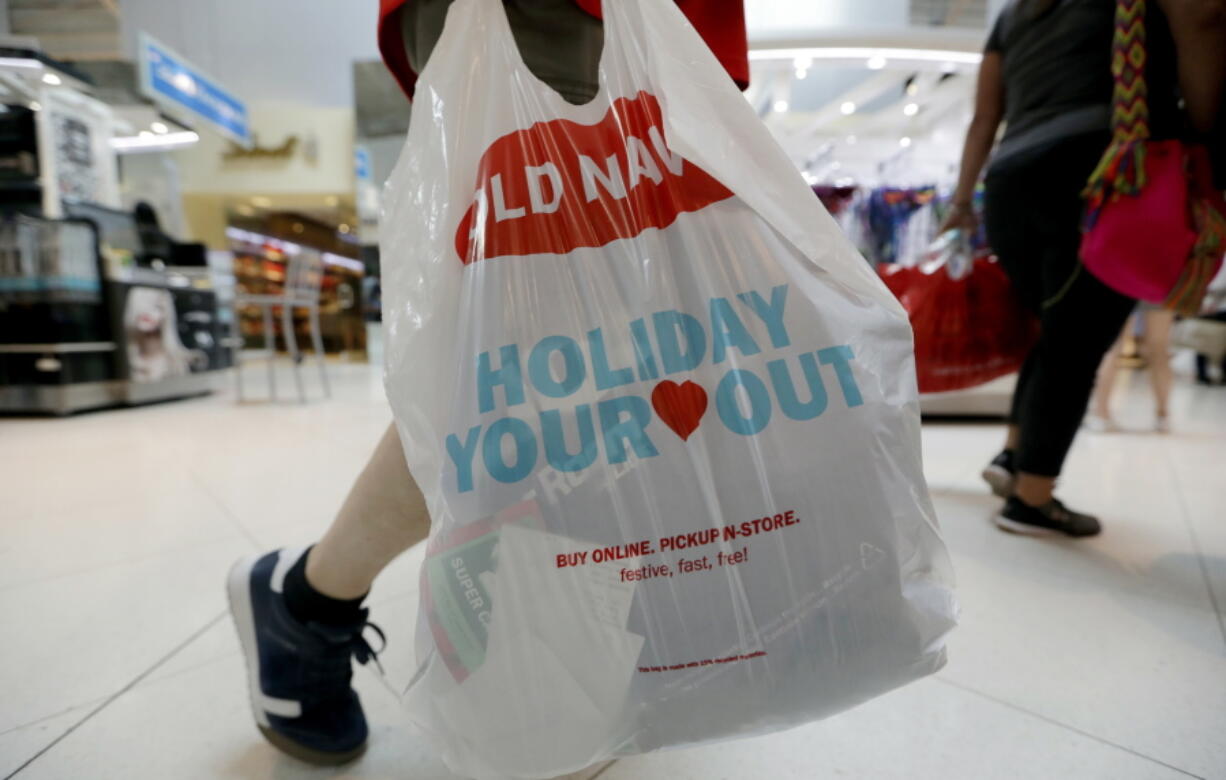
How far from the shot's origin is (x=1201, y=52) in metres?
0.77

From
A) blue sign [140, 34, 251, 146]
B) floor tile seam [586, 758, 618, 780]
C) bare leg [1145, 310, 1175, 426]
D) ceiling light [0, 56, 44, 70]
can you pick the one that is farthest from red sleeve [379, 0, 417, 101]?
blue sign [140, 34, 251, 146]

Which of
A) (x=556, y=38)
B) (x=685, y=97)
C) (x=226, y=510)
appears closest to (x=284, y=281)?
(x=226, y=510)

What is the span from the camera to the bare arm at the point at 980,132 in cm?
116

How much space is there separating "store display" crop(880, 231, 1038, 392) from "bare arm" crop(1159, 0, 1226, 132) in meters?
0.40

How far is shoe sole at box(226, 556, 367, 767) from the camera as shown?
0.52 m

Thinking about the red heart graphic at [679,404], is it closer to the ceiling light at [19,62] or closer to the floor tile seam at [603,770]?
the floor tile seam at [603,770]

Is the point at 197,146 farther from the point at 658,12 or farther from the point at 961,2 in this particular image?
the point at 658,12

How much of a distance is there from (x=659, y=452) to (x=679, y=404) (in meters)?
0.03

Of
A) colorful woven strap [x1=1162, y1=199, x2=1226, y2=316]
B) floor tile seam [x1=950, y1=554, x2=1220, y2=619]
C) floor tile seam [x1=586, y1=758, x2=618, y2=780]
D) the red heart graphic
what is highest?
colorful woven strap [x1=1162, y1=199, x2=1226, y2=316]

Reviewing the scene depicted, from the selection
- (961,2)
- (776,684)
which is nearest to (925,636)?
(776,684)

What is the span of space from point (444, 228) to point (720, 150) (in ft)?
0.63

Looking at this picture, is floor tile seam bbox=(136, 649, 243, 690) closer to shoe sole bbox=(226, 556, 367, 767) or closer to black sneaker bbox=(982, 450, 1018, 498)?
shoe sole bbox=(226, 556, 367, 767)

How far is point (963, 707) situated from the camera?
59cm

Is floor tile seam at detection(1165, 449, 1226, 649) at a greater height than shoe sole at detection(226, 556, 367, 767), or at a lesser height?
lesser
